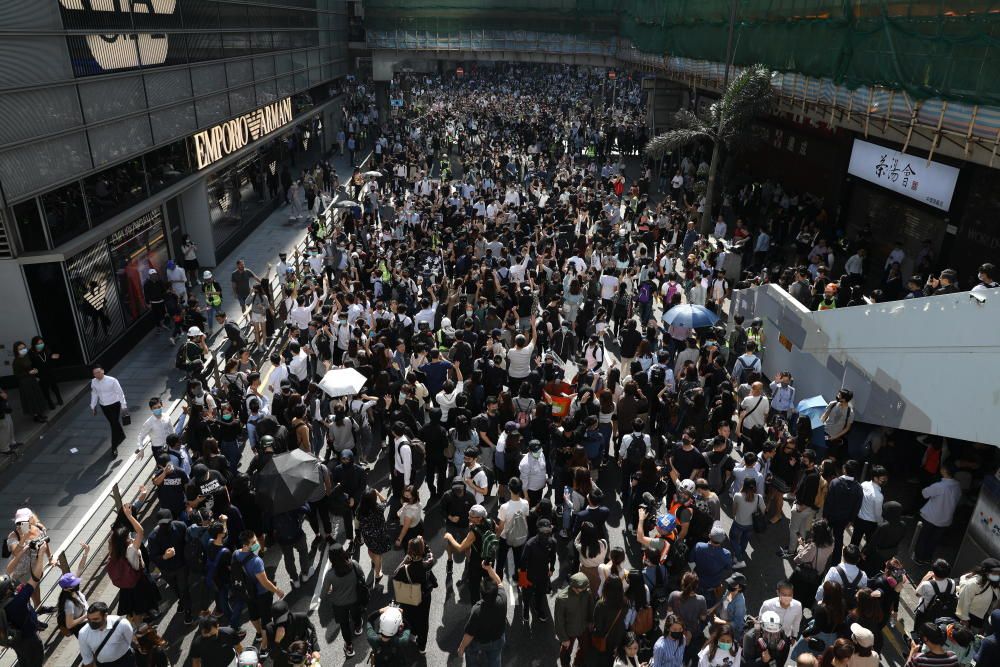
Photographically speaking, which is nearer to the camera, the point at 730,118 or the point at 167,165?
the point at 167,165

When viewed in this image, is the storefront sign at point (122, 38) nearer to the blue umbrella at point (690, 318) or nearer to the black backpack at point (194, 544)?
the black backpack at point (194, 544)

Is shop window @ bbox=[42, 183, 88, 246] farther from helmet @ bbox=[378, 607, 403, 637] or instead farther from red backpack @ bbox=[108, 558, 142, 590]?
helmet @ bbox=[378, 607, 403, 637]

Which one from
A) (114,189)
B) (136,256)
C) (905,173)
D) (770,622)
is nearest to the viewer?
(770,622)

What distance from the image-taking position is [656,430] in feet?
35.8

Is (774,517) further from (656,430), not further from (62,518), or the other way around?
(62,518)

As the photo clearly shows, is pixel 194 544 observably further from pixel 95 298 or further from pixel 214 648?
pixel 95 298

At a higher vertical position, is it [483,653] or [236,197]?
[483,653]

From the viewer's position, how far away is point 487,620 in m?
6.22

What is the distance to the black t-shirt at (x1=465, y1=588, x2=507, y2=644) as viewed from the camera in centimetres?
620

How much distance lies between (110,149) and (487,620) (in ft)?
40.5

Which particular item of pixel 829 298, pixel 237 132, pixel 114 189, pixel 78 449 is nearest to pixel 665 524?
pixel 829 298

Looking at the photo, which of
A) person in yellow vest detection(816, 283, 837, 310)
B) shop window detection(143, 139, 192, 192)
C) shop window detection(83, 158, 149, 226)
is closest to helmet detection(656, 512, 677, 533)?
person in yellow vest detection(816, 283, 837, 310)

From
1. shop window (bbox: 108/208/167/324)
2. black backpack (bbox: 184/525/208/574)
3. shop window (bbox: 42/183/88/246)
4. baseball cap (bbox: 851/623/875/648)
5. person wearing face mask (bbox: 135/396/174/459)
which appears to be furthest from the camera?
shop window (bbox: 108/208/167/324)

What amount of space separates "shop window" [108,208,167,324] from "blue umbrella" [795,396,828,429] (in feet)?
43.8
